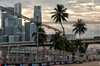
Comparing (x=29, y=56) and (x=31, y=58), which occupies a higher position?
(x=29, y=56)

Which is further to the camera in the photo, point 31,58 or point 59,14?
point 59,14

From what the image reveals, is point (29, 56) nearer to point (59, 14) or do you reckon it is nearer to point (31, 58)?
point (31, 58)

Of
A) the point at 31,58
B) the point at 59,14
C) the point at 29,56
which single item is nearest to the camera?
the point at 29,56

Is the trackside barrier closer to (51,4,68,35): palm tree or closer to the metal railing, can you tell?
the metal railing

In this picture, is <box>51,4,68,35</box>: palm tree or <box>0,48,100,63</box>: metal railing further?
<box>51,4,68,35</box>: palm tree

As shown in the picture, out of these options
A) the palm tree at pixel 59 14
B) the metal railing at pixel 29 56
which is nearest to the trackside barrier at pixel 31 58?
the metal railing at pixel 29 56

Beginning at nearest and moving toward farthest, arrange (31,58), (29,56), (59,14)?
(29,56) → (31,58) → (59,14)

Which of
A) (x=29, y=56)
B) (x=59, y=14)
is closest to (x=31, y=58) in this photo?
(x=29, y=56)


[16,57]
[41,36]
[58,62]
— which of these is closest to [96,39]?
[41,36]

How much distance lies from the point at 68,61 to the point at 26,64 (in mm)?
25178

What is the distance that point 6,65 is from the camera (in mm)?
26250

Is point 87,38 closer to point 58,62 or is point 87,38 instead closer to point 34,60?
point 58,62

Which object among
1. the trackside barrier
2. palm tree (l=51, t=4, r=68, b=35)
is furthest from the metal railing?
palm tree (l=51, t=4, r=68, b=35)

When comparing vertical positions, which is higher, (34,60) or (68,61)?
(34,60)
